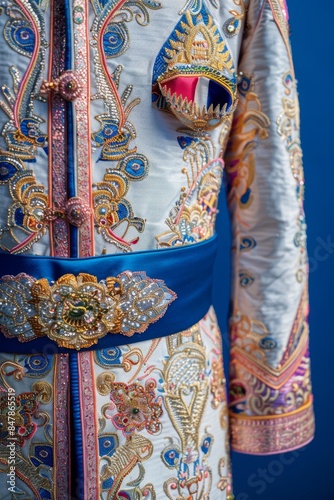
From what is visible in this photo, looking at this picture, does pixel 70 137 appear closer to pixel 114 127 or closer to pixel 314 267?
pixel 114 127

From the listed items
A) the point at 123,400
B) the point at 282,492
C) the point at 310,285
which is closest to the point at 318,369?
the point at 310,285

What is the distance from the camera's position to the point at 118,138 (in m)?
0.77

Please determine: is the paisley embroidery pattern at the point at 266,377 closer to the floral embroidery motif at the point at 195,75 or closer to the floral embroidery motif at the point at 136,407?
the floral embroidery motif at the point at 136,407

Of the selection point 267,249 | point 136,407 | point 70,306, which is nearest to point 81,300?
point 70,306

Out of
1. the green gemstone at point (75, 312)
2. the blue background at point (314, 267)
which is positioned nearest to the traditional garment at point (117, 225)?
the green gemstone at point (75, 312)

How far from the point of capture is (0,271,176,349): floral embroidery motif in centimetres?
74

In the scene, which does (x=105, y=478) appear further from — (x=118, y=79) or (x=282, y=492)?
(x=282, y=492)

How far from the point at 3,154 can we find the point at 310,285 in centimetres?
99

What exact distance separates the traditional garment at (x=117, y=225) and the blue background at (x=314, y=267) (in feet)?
2.00

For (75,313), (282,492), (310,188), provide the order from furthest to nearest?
(282,492) < (310,188) < (75,313)

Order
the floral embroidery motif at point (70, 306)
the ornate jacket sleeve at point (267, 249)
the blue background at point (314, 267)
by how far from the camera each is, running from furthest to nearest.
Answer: the blue background at point (314, 267), the ornate jacket sleeve at point (267, 249), the floral embroidery motif at point (70, 306)

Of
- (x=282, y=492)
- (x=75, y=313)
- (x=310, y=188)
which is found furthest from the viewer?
(x=282, y=492)

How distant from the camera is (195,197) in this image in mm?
837

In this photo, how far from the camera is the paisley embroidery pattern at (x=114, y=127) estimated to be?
77 cm
